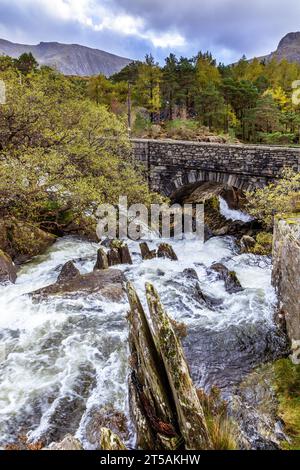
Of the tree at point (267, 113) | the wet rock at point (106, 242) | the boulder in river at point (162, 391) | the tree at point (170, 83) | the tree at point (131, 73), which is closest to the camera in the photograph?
the boulder in river at point (162, 391)

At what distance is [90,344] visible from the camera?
9.42 metres

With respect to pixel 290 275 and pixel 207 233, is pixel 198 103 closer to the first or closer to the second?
pixel 207 233

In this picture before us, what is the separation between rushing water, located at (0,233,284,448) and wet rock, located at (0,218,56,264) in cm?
113

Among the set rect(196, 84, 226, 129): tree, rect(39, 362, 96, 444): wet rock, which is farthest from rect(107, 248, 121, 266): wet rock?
rect(196, 84, 226, 129): tree

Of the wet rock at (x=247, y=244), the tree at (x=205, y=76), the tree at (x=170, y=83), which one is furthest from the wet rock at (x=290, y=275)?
the tree at (x=170, y=83)

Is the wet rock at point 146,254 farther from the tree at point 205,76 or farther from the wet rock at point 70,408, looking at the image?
the tree at point 205,76

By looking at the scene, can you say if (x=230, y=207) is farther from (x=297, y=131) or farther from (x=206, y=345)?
(x=297, y=131)

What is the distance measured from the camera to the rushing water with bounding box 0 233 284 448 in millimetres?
7188

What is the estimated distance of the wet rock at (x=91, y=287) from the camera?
11844 millimetres

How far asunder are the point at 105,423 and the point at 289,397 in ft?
12.7

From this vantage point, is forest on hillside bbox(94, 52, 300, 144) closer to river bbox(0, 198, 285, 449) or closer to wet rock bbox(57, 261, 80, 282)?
wet rock bbox(57, 261, 80, 282)

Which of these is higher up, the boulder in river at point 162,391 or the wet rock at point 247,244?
the boulder in river at point 162,391

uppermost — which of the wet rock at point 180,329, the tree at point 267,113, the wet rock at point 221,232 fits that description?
the tree at point 267,113

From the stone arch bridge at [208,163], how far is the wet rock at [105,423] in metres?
15.3
